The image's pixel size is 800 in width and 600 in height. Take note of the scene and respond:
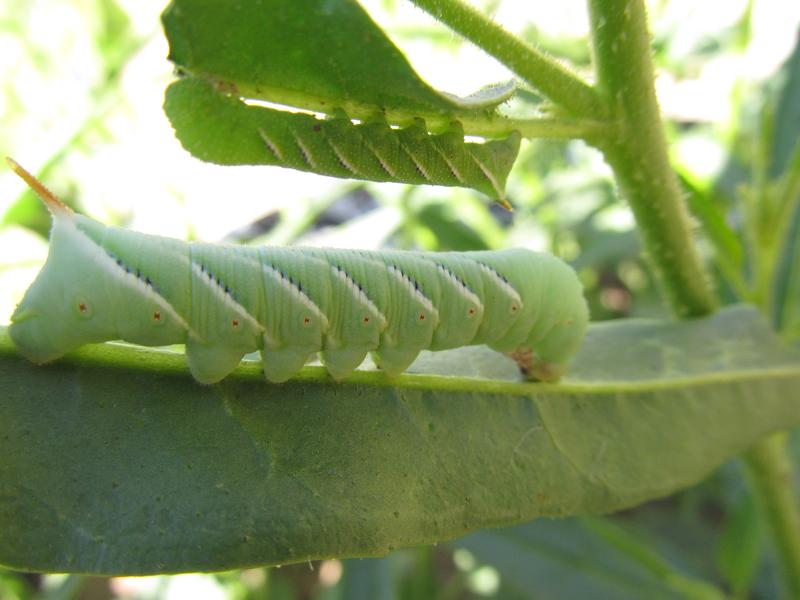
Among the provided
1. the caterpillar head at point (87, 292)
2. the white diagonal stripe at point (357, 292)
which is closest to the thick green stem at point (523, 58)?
the white diagonal stripe at point (357, 292)

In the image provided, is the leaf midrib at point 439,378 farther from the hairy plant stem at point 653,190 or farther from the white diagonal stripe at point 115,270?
the hairy plant stem at point 653,190

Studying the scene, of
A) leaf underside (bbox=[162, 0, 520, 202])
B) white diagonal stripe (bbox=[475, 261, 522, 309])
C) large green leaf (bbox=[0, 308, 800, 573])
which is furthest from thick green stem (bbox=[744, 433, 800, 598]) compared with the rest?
leaf underside (bbox=[162, 0, 520, 202])

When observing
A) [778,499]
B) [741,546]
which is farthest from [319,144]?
[741,546]

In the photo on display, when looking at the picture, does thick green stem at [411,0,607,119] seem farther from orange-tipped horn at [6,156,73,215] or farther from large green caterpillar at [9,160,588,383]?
orange-tipped horn at [6,156,73,215]

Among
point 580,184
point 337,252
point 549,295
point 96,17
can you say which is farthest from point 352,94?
point 96,17

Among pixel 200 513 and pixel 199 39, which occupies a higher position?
pixel 199 39

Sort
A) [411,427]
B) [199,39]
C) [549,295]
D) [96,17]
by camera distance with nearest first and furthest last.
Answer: [199,39], [411,427], [549,295], [96,17]

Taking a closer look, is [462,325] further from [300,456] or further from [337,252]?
[300,456]
